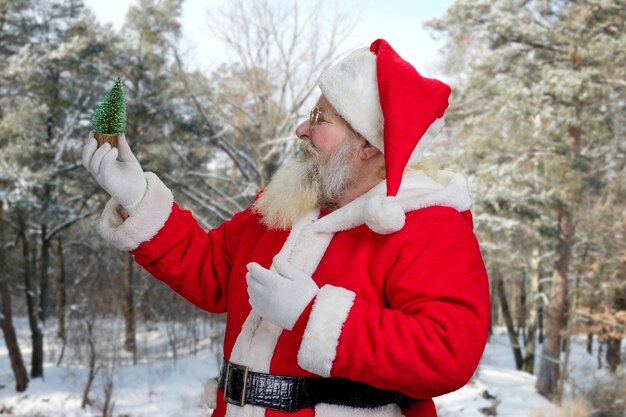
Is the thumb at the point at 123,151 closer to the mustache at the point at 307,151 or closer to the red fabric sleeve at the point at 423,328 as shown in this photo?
the mustache at the point at 307,151

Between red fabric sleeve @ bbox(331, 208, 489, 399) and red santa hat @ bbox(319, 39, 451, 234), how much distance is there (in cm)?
14

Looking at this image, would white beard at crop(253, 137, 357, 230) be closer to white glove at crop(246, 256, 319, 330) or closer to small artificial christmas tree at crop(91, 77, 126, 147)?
white glove at crop(246, 256, 319, 330)

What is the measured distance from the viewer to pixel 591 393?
9578mm

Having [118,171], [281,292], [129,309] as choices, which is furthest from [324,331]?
[129,309]

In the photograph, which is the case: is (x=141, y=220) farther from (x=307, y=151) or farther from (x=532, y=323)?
(x=532, y=323)

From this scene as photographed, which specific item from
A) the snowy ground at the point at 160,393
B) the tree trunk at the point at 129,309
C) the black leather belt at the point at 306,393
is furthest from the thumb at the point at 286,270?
the tree trunk at the point at 129,309

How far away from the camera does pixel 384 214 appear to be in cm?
128

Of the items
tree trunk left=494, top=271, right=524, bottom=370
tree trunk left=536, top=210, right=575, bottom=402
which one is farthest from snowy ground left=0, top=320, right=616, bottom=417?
tree trunk left=494, top=271, right=524, bottom=370

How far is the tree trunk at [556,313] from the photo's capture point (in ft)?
34.8

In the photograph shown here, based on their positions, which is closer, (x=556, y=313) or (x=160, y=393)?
(x=160, y=393)

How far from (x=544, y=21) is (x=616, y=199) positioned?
468 cm

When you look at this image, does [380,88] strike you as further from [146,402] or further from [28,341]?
[28,341]

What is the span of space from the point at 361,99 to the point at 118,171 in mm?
721

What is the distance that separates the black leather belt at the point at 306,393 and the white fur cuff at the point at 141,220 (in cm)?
54
